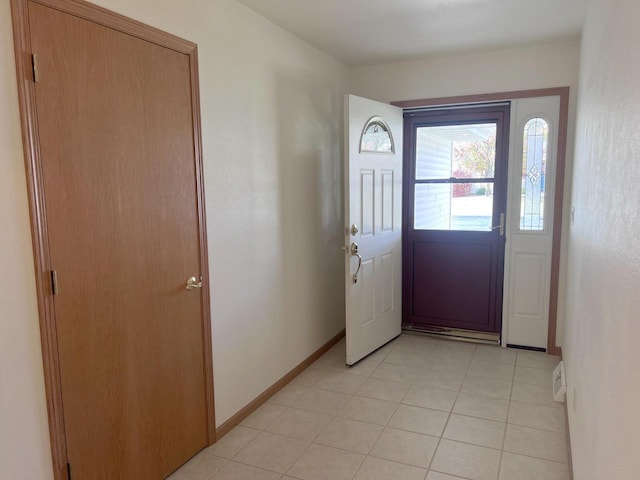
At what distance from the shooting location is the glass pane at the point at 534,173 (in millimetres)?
3641

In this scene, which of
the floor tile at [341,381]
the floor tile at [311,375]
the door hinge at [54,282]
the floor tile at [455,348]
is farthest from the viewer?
the floor tile at [455,348]

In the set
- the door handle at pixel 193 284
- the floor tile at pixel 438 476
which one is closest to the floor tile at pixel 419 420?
the floor tile at pixel 438 476

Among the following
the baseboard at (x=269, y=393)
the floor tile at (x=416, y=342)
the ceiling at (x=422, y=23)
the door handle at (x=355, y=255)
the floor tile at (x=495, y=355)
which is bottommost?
the floor tile at (x=495, y=355)

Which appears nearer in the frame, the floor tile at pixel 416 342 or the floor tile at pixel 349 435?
the floor tile at pixel 349 435

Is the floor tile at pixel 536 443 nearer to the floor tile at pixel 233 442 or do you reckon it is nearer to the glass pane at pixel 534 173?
the floor tile at pixel 233 442

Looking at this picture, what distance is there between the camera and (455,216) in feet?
13.4

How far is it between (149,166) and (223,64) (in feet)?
2.66

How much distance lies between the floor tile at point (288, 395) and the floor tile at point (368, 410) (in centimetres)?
35

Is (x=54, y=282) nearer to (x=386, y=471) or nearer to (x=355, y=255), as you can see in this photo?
(x=386, y=471)

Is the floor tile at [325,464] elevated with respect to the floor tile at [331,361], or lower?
lower

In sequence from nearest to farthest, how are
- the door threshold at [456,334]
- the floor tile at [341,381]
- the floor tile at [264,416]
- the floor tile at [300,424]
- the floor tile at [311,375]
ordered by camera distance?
the floor tile at [300,424], the floor tile at [264,416], the floor tile at [341,381], the floor tile at [311,375], the door threshold at [456,334]

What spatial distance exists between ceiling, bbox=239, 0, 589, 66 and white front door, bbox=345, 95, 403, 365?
0.45 m

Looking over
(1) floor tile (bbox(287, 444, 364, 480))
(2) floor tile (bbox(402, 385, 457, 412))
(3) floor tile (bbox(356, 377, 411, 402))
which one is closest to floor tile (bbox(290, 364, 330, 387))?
(3) floor tile (bbox(356, 377, 411, 402))

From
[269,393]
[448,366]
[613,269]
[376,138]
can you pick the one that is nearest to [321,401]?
[269,393]
